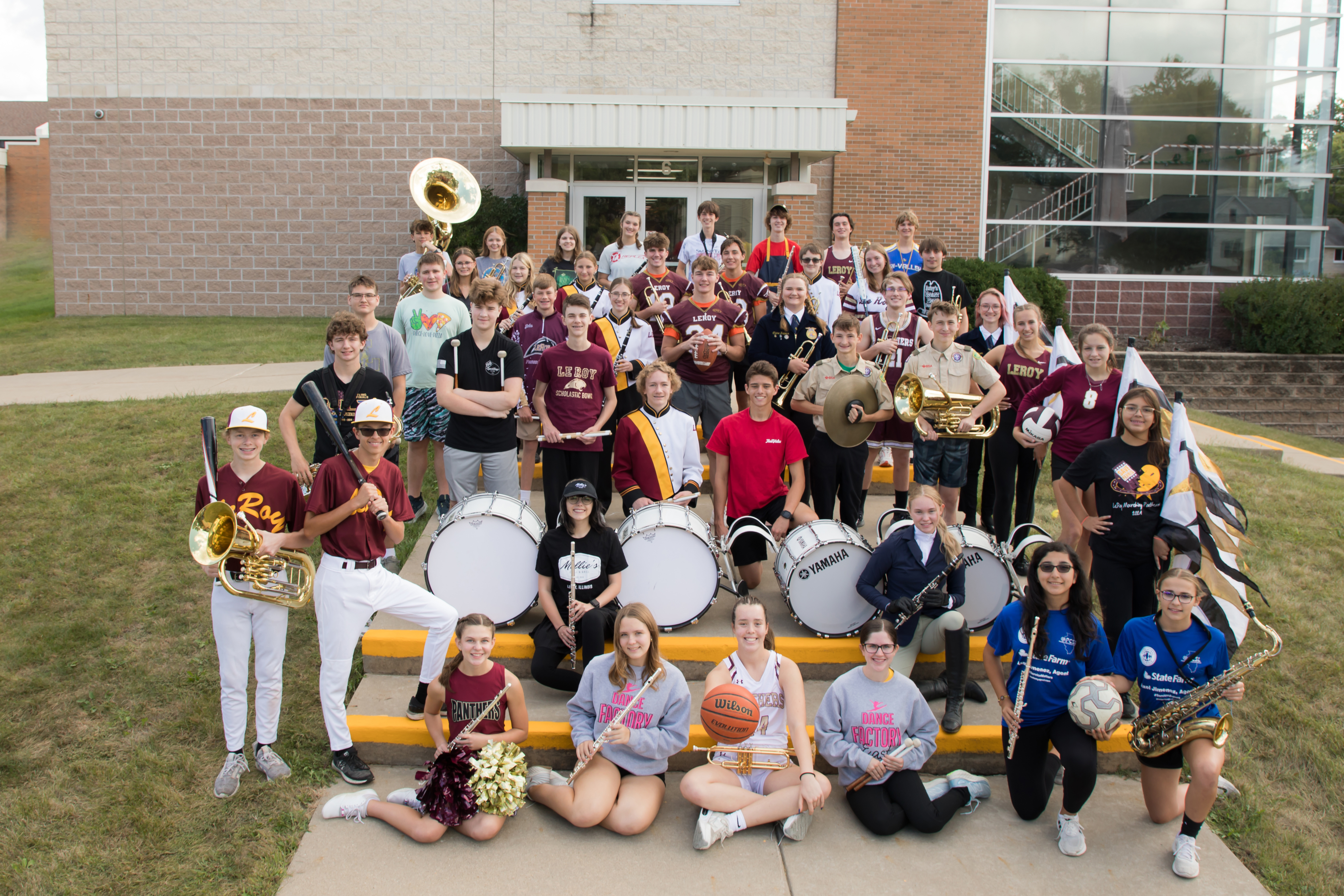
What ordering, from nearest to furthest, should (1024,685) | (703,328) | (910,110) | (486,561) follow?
(1024,685)
(486,561)
(703,328)
(910,110)

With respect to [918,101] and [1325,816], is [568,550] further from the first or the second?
[918,101]

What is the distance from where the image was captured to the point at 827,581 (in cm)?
641

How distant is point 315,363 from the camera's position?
45.2ft

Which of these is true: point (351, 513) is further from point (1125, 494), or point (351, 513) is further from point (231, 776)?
point (1125, 494)

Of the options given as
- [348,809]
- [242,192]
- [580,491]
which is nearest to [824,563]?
[580,491]

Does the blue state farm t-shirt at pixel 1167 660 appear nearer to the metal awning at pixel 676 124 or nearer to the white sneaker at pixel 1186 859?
the white sneaker at pixel 1186 859

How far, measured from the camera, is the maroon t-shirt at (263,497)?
522cm

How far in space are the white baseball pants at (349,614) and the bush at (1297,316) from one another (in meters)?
19.9

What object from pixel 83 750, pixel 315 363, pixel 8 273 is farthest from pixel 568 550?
pixel 8 273

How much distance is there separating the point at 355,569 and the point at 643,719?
5.96 ft

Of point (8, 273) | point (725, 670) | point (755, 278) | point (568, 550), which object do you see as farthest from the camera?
point (8, 273)

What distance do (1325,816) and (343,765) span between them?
571 centimetres

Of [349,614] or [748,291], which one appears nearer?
[349,614]

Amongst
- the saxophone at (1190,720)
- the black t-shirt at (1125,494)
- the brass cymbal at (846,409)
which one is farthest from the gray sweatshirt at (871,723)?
the brass cymbal at (846,409)
